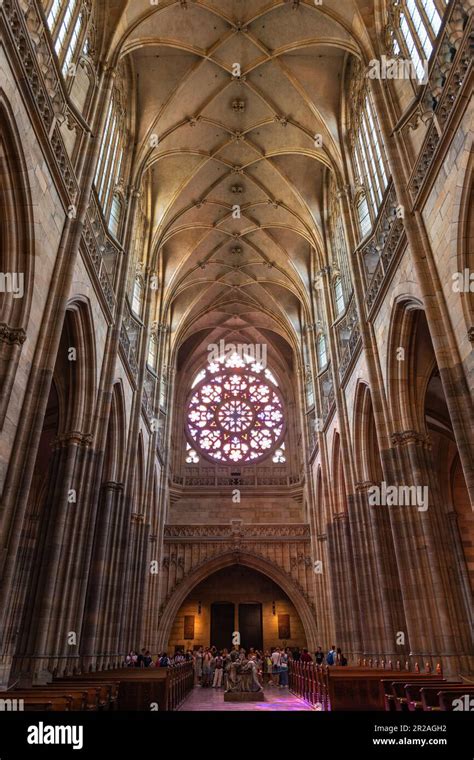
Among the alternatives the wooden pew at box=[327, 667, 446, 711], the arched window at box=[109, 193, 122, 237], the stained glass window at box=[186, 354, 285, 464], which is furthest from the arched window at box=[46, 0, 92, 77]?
the stained glass window at box=[186, 354, 285, 464]

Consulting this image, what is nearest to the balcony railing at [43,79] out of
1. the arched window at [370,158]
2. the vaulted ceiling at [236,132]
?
the vaulted ceiling at [236,132]

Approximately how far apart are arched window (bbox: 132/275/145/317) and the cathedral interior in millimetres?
85

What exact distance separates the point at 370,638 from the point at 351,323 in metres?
9.79

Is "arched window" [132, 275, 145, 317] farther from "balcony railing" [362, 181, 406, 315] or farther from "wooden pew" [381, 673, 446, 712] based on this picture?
"wooden pew" [381, 673, 446, 712]

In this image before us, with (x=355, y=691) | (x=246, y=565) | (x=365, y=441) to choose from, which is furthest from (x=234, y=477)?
(x=355, y=691)

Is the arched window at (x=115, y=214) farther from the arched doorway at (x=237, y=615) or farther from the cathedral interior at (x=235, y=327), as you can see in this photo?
the arched doorway at (x=237, y=615)

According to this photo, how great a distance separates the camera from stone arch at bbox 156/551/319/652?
78.2 ft

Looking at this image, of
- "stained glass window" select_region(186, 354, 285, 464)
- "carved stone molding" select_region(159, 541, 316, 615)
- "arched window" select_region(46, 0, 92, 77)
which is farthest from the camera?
"stained glass window" select_region(186, 354, 285, 464)

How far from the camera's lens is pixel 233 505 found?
28297 millimetres

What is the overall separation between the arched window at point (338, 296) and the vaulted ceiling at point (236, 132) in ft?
7.69

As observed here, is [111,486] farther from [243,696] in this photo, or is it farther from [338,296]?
[338,296]

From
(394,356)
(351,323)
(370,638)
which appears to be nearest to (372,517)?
(370,638)

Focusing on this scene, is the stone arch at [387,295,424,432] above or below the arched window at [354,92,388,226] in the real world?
below

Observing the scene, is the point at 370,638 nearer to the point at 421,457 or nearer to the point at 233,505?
the point at 421,457
